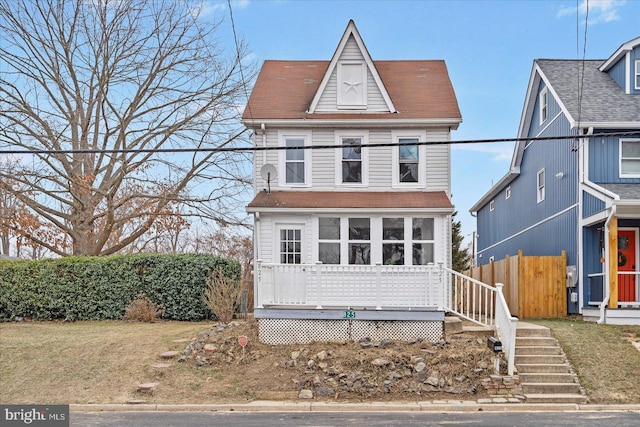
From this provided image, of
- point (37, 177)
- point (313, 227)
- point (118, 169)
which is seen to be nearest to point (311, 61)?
Answer: point (313, 227)

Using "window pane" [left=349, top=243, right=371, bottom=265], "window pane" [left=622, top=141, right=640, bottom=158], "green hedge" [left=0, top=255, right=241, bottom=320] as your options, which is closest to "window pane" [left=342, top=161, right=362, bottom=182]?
"window pane" [left=349, top=243, right=371, bottom=265]

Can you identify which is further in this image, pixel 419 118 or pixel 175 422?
pixel 419 118

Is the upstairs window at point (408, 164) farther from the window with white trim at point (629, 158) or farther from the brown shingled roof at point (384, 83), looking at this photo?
the window with white trim at point (629, 158)

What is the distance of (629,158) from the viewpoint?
57.6 ft

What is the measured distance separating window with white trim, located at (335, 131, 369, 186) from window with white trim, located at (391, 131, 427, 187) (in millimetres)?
814

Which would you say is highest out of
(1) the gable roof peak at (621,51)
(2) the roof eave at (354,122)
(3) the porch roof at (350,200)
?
(1) the gable roof peak at (621,51)

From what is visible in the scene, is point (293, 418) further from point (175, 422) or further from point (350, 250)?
point (350, 250)

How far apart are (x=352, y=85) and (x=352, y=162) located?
88.2 inches

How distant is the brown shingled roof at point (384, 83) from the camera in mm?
16875

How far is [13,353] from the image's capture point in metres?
13.8

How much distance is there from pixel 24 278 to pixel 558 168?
17.4 m

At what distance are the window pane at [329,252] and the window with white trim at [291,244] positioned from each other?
1.86 ft

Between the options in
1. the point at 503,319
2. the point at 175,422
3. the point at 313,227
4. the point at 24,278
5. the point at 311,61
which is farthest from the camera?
the point at 311,61

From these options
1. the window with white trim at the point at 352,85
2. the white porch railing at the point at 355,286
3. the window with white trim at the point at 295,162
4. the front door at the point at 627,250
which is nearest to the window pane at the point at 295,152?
the window with white trim at the point at 295,162
